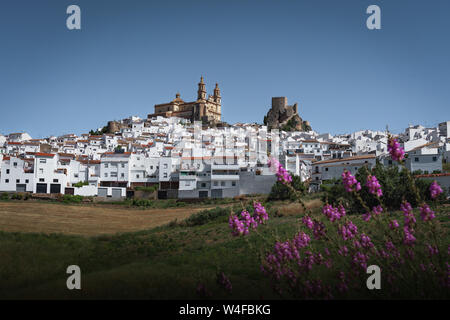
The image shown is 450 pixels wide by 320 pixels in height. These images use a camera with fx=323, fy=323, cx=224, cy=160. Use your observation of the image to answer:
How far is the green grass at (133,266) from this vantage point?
268 inches

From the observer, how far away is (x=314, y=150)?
66.0 metres

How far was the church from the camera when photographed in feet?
368

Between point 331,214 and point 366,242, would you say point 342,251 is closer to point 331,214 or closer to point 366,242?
point 366,242

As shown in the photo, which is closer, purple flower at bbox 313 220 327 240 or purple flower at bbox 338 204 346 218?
purple flower at bbox 313 220 327 240

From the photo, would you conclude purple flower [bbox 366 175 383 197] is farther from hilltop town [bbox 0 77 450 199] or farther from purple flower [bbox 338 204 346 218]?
hilltop town [bbox 0 77 450 199]

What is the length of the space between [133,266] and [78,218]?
69.3ft

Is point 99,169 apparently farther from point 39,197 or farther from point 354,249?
point 354,249

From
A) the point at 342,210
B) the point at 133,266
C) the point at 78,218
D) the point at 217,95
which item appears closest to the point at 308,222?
the point at 342,210

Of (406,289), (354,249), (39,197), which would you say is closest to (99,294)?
(354,249)

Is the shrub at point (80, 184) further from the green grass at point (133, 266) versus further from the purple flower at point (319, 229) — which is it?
the purple flower at point (319, 229)

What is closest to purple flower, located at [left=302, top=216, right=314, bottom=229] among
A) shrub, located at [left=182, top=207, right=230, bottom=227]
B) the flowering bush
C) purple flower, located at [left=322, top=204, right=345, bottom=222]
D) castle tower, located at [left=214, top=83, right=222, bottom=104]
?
the flowering bush

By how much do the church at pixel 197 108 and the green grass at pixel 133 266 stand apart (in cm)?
9286

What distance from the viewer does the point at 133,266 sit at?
398 inches

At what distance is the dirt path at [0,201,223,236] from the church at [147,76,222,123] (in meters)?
76.4
